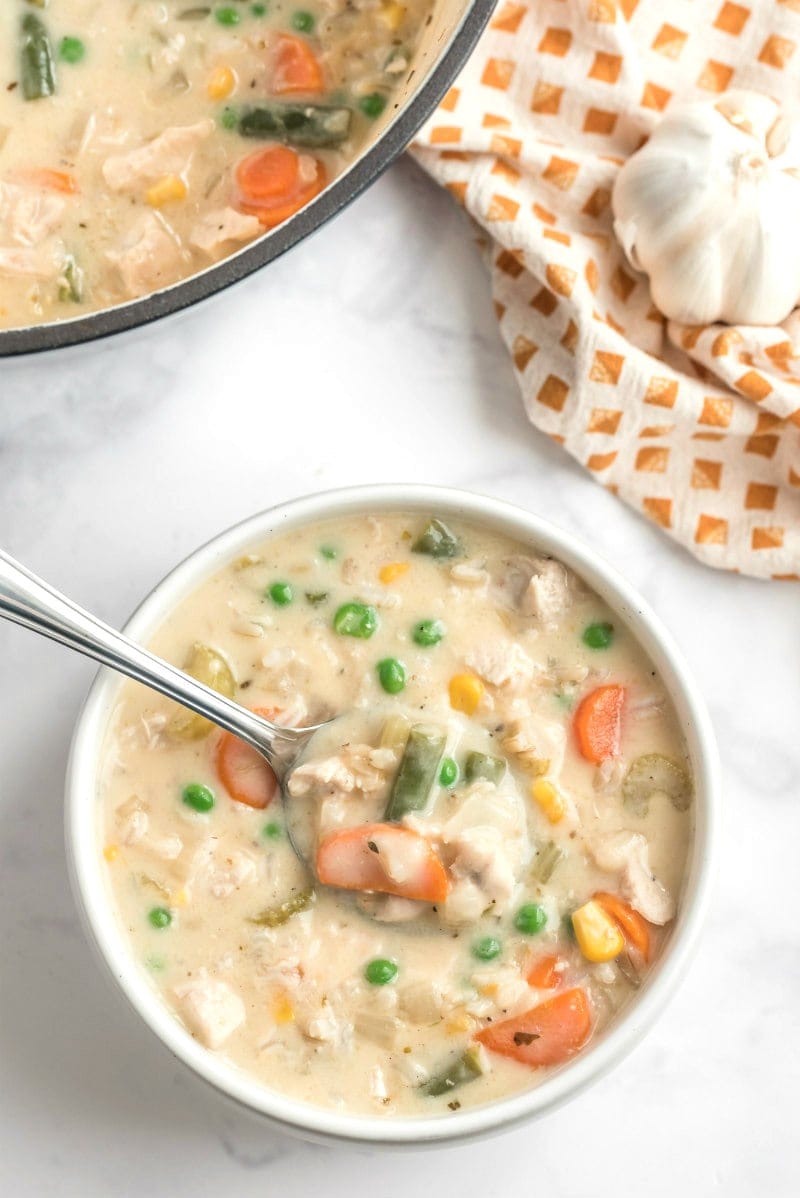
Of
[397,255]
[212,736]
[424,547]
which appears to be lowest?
[212,736]

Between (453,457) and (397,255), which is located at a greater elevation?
(397,255)

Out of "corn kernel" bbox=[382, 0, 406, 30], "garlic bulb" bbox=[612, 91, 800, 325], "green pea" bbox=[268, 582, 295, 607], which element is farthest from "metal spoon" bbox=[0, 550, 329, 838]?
"corn kernel" bbox=[382, 0, 406, 30]

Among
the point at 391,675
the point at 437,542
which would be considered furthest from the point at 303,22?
the point at 391,675

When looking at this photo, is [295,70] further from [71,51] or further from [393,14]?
[71,51]

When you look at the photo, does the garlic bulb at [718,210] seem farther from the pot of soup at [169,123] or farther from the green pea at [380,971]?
the green pea at [380,971]

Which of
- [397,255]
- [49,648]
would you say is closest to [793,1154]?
[49,648]

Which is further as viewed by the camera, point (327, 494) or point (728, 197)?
point (728, 197)

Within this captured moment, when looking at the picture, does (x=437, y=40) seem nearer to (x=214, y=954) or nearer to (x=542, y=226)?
(x=542, y=226)
